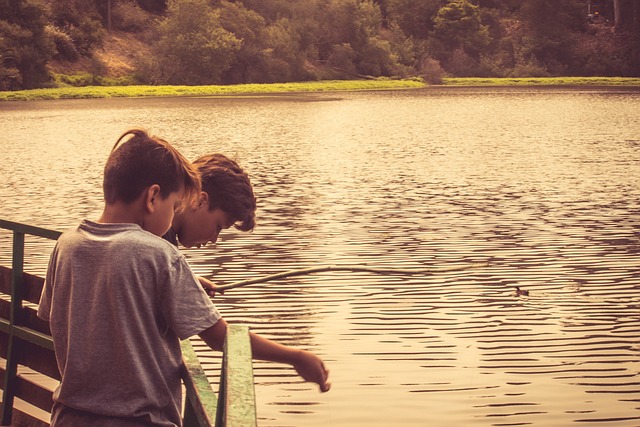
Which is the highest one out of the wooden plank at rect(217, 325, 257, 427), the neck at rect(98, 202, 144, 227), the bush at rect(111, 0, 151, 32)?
the bush at rect(111, 0, 151, 32)

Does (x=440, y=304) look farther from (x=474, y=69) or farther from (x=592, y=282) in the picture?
(x=474, y=69)

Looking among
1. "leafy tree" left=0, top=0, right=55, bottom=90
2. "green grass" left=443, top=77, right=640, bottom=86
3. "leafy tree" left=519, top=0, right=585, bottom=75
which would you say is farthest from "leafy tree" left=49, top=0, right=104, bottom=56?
"leafy tree" left=519, top=0, right=585, bottom=75

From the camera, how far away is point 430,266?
12.2m

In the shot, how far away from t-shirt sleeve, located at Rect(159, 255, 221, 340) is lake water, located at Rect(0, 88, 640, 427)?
13.4ft

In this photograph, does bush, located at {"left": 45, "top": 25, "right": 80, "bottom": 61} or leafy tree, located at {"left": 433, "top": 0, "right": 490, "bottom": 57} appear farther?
leafy tree, located at {"left": 433, "top": 0, "right": 490, "bottom": 57}

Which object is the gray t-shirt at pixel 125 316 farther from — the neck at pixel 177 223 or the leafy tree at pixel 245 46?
the leafy tree at pixel 245 46

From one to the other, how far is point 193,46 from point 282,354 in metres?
91.0

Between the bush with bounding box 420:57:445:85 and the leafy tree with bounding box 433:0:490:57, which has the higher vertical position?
the leafy tree with bounding box 433:0:490:57

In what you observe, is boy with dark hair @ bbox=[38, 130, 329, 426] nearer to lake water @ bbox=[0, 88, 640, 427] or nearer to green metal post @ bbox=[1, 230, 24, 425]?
green metal post @ bbox=[1, 230, 24, 425]

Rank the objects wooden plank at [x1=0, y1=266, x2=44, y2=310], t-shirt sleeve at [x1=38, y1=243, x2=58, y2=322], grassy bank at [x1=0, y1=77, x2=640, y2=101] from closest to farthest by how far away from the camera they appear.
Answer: t-shirt sleeve at [x1=38, y1=243, x2=58, y2=322] < wooden plank at [x1=0, y1=266, x2=44, y2=310] < grassy bank at [x1=0, y1=77, x2=640, y2=101]

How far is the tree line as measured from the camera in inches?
3413

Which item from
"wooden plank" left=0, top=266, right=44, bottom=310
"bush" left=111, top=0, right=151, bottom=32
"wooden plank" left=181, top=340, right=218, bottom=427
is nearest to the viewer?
"wooden plank" left=181, top=340, right=218, bottom=427

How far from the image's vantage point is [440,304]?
1009 cm

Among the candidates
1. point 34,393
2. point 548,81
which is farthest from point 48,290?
point 548,81
